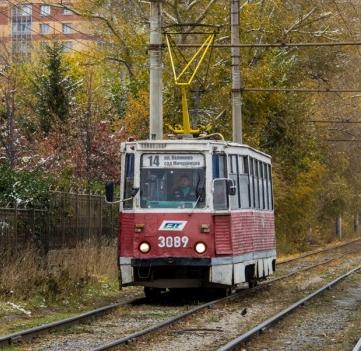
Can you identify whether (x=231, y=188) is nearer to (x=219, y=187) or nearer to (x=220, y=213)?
(x=219, y=187)

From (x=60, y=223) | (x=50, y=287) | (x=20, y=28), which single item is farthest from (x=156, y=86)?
(x=20, y=28)

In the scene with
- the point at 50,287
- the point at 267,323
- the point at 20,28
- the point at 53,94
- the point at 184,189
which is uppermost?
the point at 20,28

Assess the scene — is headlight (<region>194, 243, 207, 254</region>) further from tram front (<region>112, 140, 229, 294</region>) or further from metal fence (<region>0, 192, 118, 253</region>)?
metal fence (<region>0, 192, 118, 253</region>)

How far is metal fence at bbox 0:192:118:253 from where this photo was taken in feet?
60.3

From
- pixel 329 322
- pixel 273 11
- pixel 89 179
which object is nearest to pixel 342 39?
pixel 273 11

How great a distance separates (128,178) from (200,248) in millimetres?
1935

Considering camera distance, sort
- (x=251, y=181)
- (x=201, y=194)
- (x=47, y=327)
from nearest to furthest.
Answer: (x=47, y=327) < (x=201, y=194) < (x=251, y=181)

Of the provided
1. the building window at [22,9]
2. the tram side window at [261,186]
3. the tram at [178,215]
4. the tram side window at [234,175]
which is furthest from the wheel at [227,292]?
the building window at [22,9]

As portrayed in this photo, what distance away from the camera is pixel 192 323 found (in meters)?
14.5

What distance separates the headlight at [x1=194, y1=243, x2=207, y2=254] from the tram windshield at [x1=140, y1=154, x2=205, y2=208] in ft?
2.37

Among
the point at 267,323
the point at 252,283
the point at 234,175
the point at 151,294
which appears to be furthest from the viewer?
the point at 252,283

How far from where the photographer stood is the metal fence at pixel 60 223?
18.4m

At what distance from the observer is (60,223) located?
→ 21.4 m

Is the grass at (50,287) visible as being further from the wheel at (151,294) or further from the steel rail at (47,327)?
the wheel at (151,294)
